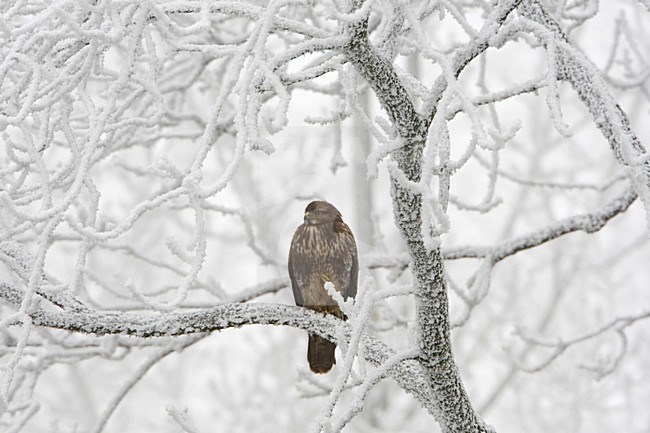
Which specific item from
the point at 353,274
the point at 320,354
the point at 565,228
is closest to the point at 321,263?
the point at 353,274

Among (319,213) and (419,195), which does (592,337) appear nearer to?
(319,213)

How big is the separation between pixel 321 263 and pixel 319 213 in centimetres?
20

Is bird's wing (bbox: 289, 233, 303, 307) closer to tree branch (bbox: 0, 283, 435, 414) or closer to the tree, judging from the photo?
the tree

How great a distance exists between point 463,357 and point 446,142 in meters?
9.14

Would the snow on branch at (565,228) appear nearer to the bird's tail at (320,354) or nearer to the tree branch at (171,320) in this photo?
the bird's tail at (320,354)

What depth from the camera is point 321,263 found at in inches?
133

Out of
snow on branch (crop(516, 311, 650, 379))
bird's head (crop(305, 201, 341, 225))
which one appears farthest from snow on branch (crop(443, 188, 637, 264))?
bird's head (crop(305, 201, 341, 225))

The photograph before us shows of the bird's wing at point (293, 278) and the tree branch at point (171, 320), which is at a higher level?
the bird's wing at point (293, 278)

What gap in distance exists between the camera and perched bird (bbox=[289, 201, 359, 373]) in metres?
3.29

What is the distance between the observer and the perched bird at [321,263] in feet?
10.8

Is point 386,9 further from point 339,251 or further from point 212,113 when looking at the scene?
point 339,251

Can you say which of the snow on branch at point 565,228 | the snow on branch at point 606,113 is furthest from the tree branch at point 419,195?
the snow on branch at point 565,228

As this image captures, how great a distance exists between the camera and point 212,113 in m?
1.77

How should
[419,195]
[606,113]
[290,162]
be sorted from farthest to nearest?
[290,162], [606,113], [419,195]
